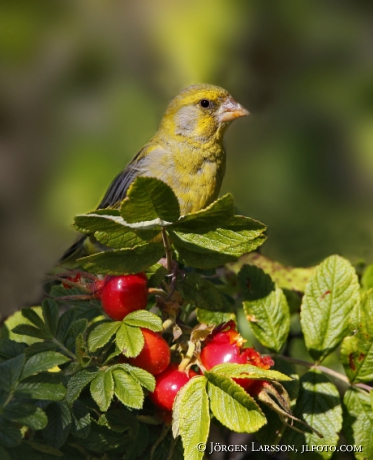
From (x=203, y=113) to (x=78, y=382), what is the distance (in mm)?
1761

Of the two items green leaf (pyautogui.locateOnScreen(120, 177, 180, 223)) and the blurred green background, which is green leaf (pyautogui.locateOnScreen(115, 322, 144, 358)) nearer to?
green leaf (pyautogui.locateOnScreen(120, 177, 180, 223))

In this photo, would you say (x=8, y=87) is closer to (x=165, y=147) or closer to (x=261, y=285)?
(x=165, y=147)

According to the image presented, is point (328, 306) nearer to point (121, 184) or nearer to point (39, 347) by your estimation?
point (39, 347)

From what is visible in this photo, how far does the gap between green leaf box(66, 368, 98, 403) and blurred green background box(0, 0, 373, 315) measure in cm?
145

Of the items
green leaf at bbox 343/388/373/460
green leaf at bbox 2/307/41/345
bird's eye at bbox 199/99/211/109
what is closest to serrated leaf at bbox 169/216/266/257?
green leaf at bbox 343/388/373/460

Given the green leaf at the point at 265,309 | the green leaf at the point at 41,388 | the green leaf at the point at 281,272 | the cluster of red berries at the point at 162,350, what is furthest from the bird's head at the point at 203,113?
the green leaf at the point at 41,388

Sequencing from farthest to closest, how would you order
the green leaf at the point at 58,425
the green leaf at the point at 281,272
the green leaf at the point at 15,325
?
1. the green leaf at the point at 281,272
2. the green leaf at the point at 15,325
3. the green leaf at the point at 58,425

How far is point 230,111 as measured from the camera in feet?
8.68

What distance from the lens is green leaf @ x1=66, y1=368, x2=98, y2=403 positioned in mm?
1090

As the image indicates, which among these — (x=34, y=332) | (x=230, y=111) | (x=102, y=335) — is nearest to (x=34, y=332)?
(x=34, y=332)

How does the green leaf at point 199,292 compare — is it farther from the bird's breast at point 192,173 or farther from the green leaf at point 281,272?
the bird's breast at point 192,173

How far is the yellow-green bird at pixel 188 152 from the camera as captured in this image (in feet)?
8.10

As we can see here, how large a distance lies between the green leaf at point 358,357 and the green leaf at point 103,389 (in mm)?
Answer: 547

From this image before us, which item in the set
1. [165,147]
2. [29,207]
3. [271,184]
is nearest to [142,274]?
[165,147]
